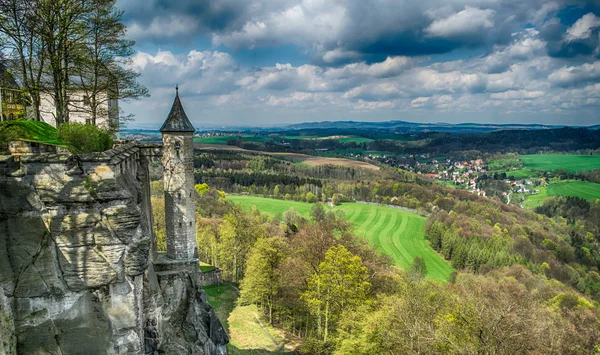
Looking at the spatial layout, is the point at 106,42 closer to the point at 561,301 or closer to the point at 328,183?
the point at 561,301

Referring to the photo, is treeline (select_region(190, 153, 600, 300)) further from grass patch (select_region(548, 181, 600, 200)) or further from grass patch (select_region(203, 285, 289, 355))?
grass patch (select_region(203, 285, 289, 355))

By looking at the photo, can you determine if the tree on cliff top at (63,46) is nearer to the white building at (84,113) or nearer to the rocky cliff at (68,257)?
the white building at (84,113)

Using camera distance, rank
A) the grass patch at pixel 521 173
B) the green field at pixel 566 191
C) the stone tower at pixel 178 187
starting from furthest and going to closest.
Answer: the grass patch at pixel 521 173 < the green field at pixel 566 191 < the stone tower at pixel 178 187

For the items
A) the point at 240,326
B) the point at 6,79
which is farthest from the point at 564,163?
the point at 6,79

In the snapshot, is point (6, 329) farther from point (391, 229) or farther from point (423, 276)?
point (391, 229)

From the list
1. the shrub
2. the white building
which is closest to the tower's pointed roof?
the white building

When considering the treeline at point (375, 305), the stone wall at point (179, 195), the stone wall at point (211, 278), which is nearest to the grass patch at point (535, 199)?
the treeline at point (375, 305)

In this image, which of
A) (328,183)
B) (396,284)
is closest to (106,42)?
(396,284)
